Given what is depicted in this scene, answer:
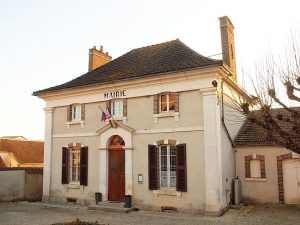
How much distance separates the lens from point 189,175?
13836 mm

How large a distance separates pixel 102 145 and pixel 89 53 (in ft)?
24.6

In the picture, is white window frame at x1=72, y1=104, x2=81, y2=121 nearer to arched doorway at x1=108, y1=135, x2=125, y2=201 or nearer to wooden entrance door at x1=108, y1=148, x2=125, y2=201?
arched doorway at x1=108, y1=135, x2=125, y2=201

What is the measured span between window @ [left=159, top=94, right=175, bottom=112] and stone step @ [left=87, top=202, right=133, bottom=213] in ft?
15.2

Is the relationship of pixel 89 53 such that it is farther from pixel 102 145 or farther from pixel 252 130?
pixel 252 130

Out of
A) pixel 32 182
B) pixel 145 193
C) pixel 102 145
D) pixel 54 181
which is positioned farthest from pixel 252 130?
pixel 32 182

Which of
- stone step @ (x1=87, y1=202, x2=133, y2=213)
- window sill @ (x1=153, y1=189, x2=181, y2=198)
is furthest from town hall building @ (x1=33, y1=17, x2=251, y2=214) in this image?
stone step @ (x1=87, y1=202, x2=133, y2=213)

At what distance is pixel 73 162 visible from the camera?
1744 cm

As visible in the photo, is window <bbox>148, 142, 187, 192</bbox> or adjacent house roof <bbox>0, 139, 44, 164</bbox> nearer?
window <bbox>148, 142, 187, 192</bbox>

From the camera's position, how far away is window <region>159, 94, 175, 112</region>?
1475 cm

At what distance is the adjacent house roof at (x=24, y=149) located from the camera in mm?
33906

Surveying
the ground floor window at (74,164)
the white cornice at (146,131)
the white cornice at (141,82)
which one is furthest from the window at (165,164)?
the ground floor window at (74,164)

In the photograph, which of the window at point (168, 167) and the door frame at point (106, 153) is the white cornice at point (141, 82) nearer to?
the door frame at point (106, 153)

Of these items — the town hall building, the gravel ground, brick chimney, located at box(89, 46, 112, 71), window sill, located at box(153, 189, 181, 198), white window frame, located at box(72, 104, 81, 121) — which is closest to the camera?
the gravel ground

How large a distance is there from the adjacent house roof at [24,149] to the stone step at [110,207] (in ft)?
70.3
